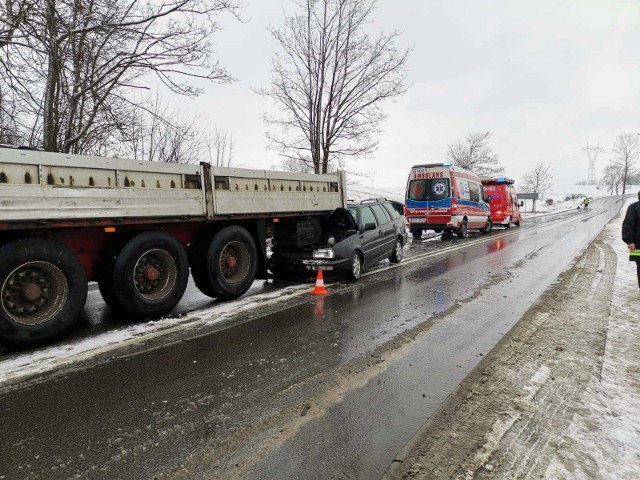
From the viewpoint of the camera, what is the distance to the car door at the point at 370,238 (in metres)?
8.76

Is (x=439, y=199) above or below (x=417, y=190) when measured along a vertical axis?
below

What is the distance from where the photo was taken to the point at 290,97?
59.3 feet

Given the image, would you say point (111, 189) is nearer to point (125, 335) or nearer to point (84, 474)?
point (125, 335)

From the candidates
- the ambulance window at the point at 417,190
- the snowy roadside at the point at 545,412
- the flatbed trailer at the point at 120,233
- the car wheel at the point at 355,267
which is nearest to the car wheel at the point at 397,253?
the car wheel at the point at 355,267

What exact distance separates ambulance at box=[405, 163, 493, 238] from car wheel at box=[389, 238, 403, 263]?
6196mm

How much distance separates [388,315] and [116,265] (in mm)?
3726

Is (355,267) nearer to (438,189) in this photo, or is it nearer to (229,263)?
(229,263)

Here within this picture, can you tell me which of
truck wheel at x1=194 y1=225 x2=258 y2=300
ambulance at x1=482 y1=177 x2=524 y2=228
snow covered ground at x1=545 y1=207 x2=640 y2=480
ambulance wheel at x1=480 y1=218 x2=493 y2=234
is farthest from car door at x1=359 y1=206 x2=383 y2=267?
ambulance at x1=482 y1=177 x2=524 y2=228

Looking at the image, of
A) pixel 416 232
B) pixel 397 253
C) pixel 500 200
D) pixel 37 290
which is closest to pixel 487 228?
pixel 500 200

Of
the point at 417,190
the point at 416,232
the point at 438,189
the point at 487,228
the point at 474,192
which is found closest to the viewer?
the point at 438,189

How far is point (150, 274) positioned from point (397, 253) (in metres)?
6.71

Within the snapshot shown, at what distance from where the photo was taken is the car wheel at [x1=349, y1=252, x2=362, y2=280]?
8.16 metres

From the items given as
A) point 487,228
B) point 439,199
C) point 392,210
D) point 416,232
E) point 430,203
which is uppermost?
point 439,199

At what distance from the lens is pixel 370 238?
29.6 feet
